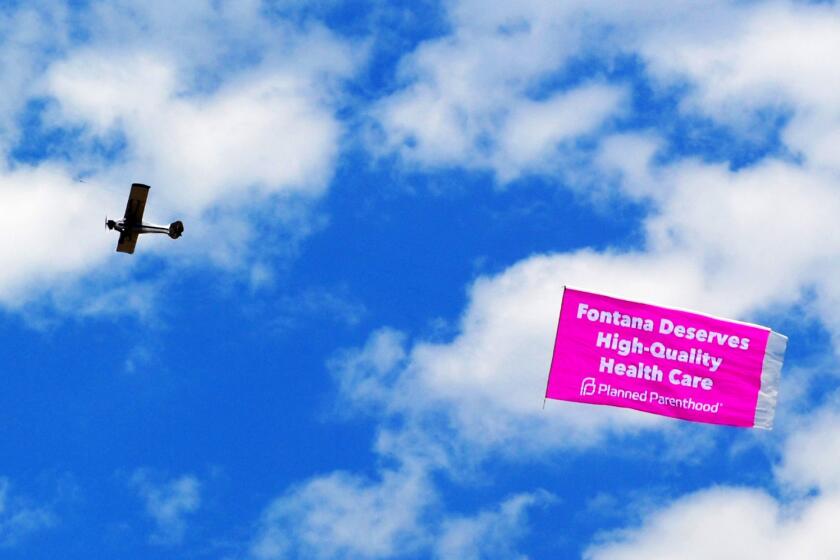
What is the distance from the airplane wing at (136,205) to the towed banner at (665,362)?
138 feet

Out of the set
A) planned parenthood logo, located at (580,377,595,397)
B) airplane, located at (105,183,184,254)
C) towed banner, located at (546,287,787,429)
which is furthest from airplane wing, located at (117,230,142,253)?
planned parenthood logo, located at (580,377,595,397)

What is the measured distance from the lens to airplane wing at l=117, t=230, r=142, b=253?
346 feet

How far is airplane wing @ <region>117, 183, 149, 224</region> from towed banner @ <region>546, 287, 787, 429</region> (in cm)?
4198

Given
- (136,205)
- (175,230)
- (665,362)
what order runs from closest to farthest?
(665,362) → (136,205) → (175,230)

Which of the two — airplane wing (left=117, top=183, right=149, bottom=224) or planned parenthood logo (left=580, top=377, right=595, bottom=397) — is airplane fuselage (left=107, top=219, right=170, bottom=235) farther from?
planned parenthood logo (left=580, top=377, right=595, bottom=397)

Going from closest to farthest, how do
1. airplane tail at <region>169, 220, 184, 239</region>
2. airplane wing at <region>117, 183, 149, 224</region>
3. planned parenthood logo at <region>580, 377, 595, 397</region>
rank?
planned parenthood logo at <region>580, 377, 595, 397</region> < airplane wing at <region>117, 183, 149, 224</region> < airplane tail at <region>169, 220, 184, 239</region>

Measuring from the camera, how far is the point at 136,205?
106 metres

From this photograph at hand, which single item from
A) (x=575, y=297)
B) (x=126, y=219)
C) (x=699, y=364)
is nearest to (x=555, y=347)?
(x=575, y=297)

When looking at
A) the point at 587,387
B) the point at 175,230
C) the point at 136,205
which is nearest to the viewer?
the point at 587,387

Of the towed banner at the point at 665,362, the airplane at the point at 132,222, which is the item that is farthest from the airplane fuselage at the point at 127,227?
the towed banner at the point at 665,362

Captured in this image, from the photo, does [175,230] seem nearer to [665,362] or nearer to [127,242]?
[127,242]

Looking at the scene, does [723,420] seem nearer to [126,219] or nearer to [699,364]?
[699,364]

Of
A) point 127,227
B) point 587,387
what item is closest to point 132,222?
point 127,227

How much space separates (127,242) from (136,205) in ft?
8.96
